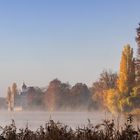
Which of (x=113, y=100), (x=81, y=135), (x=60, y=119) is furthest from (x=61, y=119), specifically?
(x=81, y=135)

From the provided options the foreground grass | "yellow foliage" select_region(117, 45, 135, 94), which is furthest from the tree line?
the foreground grass

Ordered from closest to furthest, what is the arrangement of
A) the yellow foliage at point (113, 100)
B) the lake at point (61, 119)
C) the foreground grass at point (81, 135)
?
the foreground grass at point (81, 135) → the lake at point (61, 119) → the yellow foliage at point (113, 100)

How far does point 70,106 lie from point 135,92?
223 ft

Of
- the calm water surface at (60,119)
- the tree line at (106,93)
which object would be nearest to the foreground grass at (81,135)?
the calm water surface at (60,119)

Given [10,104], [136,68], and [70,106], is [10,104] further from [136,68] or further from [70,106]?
[136,68]

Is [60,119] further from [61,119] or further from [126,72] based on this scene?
[126,72]

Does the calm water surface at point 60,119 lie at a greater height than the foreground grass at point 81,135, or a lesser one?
greater

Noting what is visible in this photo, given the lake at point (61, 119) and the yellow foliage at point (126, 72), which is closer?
the lake at point (61, 119)

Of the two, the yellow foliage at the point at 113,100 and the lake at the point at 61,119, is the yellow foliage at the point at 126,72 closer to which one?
the yellow foliage at the point at 113,100

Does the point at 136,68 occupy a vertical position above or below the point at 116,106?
above

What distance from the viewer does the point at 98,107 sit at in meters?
89.3

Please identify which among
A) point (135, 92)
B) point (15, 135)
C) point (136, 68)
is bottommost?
point (15, 135)

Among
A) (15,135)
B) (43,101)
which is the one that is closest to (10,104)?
(43,101)

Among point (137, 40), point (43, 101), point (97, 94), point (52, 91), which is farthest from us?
point (43, 101)
